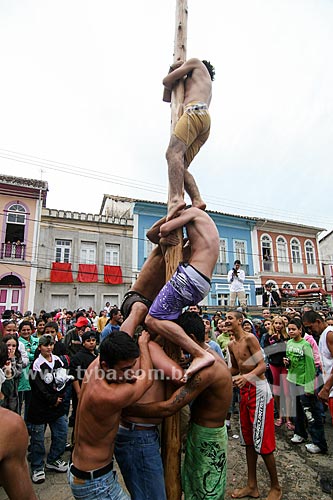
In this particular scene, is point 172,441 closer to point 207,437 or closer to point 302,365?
point 207,437

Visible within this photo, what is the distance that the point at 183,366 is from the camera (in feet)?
8.48

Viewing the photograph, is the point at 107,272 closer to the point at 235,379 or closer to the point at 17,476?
the point at 235,379

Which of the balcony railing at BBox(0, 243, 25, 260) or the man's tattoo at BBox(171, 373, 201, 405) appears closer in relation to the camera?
the man's tattoo at BBox(171, 373, 201, 405)

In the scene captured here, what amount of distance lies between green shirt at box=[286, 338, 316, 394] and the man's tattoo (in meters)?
3.69

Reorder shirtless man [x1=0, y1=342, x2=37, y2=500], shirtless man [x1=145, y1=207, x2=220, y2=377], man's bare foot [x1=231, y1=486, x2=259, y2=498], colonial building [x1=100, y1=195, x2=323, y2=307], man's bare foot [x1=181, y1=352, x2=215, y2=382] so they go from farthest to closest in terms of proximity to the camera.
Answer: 1. colonial building [x1=100, y1=195, x2=323, y2=307]
2. man's bare foot [x1=231, y1=486, x2=259, y2=498]
3. shirtless man [x1=145, y1=207, x2=220, y2=377]
4. man's bare foot [x1=181, y1=352, x2=215, y2=382]
5. shirtless man [x1=0, y1=342, x2=37, y2=500]

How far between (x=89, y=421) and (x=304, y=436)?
14.7 feet

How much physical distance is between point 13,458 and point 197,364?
126 centimetres

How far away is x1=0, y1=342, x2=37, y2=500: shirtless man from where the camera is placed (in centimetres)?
157

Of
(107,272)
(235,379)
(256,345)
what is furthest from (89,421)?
(107,272)

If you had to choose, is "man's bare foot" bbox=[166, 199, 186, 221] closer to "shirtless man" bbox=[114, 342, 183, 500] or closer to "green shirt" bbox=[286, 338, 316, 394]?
"shirtless man" bbox=[114, 342, 183, 500]

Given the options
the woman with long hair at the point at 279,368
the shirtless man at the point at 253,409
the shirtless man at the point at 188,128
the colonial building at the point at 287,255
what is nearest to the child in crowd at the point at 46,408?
the shirtless man at the point at 253,409

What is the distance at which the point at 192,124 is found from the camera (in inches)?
111

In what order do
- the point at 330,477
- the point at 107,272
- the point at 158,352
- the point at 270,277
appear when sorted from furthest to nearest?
1. the point at 270,277
2. the point at 107,272
3. the point at 330,477
4. the point at 158,352

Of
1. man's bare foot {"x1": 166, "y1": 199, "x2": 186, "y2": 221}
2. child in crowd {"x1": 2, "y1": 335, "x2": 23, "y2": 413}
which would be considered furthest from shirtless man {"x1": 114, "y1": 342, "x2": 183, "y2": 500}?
child in crowd {"x1": 2, "y1": 335, "x2": 23, "y2": 413}
